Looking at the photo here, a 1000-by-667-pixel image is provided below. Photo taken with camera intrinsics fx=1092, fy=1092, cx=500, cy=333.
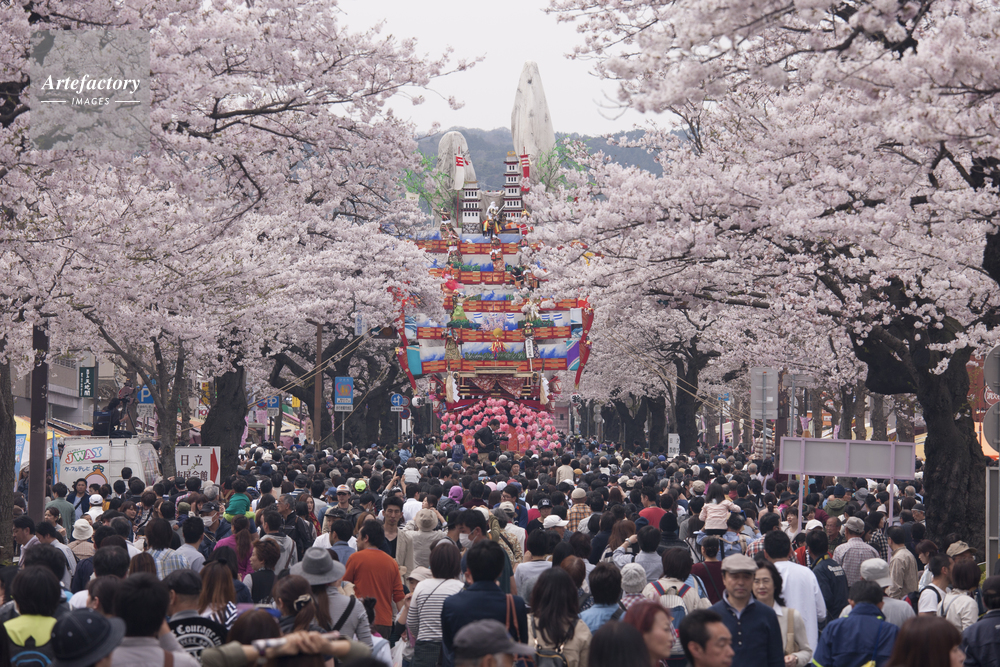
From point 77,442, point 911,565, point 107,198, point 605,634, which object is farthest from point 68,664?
point 77,442

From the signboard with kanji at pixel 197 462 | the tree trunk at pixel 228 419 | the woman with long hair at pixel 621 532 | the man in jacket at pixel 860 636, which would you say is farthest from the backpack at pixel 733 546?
the tree trunk at pixel 228 419

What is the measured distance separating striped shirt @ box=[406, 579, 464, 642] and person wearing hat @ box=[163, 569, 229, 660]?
58.4 inches

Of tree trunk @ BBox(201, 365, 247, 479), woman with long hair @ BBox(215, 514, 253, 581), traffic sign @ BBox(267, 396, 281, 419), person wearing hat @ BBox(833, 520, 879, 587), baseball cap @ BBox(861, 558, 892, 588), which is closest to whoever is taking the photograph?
baseball cap @ BBox(861, 558, 892, 588)

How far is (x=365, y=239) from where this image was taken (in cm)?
3222

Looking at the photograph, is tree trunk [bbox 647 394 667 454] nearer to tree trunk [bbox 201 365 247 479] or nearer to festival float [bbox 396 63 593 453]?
festival float [bbox 396 63 593 453]

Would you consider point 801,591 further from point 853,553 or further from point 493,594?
point 493,594

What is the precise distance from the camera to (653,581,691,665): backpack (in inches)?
281

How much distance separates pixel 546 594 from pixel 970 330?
322 inches

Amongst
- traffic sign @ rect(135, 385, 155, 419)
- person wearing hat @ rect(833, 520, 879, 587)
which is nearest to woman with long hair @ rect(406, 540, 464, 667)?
person wearing hat @ rect(833, 520, 879, 587)

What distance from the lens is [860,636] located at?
705cm

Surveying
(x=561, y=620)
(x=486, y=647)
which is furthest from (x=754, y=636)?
(x=486, y=647)

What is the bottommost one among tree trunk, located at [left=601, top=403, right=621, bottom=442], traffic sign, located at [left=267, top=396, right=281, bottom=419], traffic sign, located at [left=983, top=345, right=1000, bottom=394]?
tree trunk, located at [left=601, top=403, right=621, bottom=442]

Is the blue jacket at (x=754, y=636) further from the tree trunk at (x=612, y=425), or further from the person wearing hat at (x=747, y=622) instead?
the tree trunk at (x=612, y=425)

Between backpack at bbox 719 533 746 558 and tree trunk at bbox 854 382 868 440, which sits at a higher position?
tree trunk at bbox 854 382 868 440
